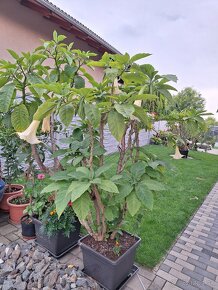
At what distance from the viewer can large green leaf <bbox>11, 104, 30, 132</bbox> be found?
3.70 ft

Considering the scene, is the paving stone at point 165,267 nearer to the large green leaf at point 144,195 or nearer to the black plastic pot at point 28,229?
the large green leaf at point 144,195

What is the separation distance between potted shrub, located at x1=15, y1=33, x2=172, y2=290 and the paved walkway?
23 centimetres

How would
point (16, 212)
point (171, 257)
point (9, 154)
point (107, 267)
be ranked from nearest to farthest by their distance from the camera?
point (107, 267) < point (171, 257) < point (16, 212) < point (9, 154)

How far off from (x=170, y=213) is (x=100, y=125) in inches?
83.4

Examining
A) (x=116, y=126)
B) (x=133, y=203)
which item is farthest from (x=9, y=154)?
(x=116, y=126)

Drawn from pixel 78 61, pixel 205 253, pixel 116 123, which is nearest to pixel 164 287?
pixel 205 253

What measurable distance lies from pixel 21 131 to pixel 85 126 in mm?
442

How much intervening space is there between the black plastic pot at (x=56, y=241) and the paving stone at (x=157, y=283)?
2.60 feet

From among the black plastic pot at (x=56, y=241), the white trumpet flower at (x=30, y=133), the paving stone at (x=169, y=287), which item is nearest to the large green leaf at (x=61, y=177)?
Result: the white trumpet flower at (x=30, y=133)

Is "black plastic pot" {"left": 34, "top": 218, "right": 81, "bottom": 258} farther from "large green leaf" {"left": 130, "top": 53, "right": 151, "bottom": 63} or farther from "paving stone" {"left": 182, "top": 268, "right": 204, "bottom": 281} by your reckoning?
"large green leaf" {"left": 130, "top": 53, "right": 151, "bottom": 63}

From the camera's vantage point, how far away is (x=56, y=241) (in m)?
1.80

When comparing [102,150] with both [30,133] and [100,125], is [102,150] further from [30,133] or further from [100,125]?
[30,133]

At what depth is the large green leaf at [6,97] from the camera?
3.30 ft

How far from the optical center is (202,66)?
7965 millimetres
